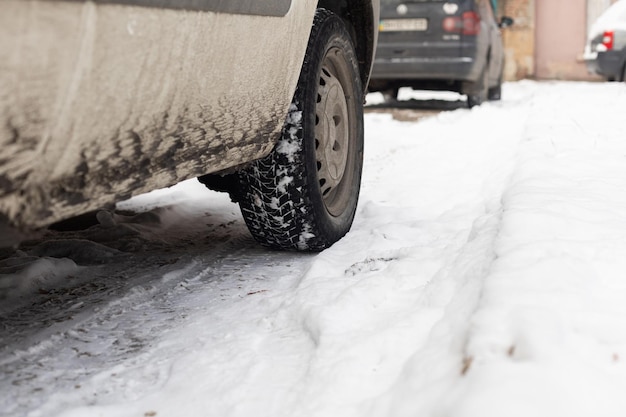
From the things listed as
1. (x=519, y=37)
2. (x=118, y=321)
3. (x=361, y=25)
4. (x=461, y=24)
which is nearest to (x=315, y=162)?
(x=118, y=321)

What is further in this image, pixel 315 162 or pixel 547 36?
pixel 547 36

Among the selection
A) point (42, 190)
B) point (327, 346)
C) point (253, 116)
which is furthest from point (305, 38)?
point (42, 190)

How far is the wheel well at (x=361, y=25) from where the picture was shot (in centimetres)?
360

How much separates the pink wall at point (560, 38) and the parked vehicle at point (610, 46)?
8.02m

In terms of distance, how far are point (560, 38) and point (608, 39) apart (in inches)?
348

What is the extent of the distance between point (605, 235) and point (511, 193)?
0.86m

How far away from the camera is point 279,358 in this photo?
6.80 feet

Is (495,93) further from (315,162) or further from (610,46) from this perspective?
(315,162)

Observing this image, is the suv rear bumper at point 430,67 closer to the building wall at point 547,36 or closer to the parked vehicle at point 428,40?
the parked vehicle at point 428,40

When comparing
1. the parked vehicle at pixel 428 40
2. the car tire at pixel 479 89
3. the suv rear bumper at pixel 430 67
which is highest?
the parked vehicle at pixel 428 40

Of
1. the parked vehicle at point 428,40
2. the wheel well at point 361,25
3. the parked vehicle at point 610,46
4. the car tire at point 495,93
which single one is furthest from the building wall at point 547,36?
the wheel well at point 361,25

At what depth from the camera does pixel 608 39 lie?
12.4m

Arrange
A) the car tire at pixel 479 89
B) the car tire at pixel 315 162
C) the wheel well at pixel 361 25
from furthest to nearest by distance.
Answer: the car tire at pixel 479 89, the wheel well at pixel 361 25, the car tire at pixel 315 162

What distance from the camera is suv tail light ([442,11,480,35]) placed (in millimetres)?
9234
